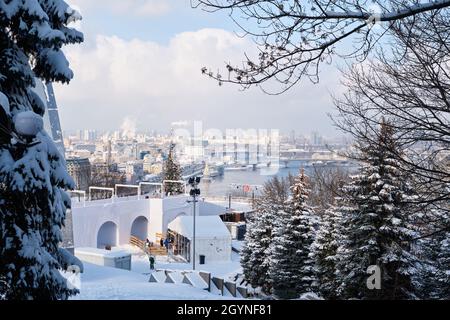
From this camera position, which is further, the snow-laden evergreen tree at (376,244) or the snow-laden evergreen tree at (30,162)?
Answer: the snow-laden evergreen tree at (376,244)

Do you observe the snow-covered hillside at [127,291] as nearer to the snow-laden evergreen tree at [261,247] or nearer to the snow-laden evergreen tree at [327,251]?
the snow-laden evergreen tree at [327,251]

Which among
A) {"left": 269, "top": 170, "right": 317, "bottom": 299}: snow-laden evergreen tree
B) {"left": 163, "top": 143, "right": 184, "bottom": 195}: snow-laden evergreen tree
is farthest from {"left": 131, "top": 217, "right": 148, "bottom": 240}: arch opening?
{"left": 269, "top": 170, "right": 317, "bottom": 299}: snow-laden evergreen tree

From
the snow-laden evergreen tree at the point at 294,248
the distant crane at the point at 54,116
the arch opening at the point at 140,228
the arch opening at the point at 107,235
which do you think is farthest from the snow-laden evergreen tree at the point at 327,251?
the arch opening at the point at 140,228

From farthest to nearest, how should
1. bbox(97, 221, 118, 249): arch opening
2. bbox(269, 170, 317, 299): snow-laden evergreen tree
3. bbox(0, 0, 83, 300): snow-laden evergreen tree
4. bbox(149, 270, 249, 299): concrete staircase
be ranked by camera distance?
bbox(97, 221, 118, 249): arch opening, bbox(269, 170, 317, 299): snow-laden evergreen tree, bbox(149, 270, 249, 299): concrete staircase, bbox(0, 0, 83, 300): snow-laden evergreen tree

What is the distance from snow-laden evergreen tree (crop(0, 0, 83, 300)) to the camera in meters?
2.92

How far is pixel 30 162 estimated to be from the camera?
9.66 feet

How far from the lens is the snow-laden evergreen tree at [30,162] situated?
115 inches

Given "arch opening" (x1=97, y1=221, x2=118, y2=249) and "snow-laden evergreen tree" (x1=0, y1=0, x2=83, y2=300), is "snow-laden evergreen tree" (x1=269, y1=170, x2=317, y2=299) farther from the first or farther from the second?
"arch opening" (x1=97, y1=221, x2=118, y2=249)

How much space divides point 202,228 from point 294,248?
6.85 metres

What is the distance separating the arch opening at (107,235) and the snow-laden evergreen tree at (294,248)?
10.9 metres

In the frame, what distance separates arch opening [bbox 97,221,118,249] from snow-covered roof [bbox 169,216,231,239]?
11.3ft

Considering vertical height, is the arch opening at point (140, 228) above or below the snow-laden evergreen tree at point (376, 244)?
below

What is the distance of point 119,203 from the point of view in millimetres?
22734

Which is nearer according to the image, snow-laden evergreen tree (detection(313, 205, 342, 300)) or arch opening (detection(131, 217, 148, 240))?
snow-laden evergreen tree (detection(313, 205, 342, 300))
